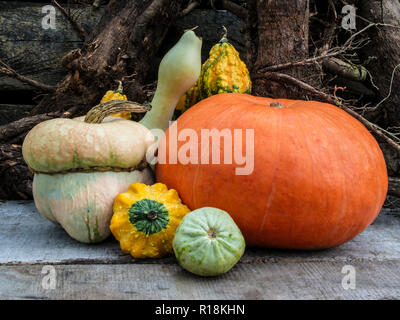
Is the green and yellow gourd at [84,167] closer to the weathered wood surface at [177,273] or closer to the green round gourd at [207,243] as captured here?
the weathered wood surface at [177,273]

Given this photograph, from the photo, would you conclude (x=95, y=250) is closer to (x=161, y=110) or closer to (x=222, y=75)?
(x=161, y=110)

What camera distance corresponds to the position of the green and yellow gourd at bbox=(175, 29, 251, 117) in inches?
84.0

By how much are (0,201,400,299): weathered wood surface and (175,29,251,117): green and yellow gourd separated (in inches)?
29.9

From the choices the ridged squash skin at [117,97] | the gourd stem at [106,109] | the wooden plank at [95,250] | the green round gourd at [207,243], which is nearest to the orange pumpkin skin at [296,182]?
the wooden plank at [95,250]

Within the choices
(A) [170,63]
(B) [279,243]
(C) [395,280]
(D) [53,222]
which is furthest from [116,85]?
(C) [395,280]

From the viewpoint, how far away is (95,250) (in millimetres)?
1697

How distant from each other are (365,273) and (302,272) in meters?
0.20

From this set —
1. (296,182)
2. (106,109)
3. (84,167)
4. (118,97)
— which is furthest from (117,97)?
(296,182)

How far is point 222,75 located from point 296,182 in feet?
2.39

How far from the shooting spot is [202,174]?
1.70m

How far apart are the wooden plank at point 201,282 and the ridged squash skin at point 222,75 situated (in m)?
0.85

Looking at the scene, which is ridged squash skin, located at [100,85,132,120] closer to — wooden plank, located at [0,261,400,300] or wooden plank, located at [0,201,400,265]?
wooden plank, located at [0,201,400,265]

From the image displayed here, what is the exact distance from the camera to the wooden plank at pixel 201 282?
4.42ft
